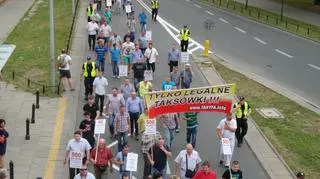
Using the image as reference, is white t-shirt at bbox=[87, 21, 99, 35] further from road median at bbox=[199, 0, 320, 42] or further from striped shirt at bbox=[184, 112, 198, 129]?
road median at bbox=[199, 0, 320, 42]

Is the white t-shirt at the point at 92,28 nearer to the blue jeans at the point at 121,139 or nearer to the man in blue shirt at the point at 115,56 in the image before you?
the man in blue shirt at the point at 115,56

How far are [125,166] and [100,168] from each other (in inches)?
29.2

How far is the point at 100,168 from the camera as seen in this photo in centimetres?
1512

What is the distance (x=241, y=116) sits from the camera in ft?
62.1

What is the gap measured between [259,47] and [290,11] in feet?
→ 62.1

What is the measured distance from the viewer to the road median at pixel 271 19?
4359 centimetres

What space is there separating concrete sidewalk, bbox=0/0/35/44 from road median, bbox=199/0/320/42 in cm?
1602

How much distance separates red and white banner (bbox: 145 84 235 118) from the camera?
54.7ft

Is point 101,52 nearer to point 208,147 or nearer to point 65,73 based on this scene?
point 65,73

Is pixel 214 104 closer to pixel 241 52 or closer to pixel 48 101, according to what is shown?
pixel 48 101

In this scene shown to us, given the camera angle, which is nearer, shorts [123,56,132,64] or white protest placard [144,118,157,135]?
white protest placard [144,118,157,135]

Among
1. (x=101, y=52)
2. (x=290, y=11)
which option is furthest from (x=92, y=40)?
(x=290, y=11)

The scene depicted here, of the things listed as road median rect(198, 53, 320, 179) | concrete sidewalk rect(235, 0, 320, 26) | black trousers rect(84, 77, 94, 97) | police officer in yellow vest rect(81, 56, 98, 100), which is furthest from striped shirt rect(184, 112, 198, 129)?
concrete sidewalk rect(235, 0, 320, 26)

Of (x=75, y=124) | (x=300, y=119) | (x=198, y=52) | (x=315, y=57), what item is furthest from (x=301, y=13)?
(x=75, y=124)
